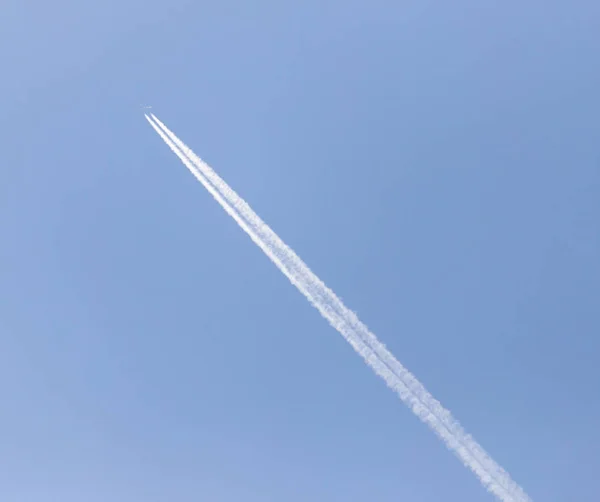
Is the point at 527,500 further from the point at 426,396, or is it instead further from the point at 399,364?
the point at 399,364

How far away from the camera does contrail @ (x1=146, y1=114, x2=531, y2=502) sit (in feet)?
47.9

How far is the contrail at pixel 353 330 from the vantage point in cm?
1460

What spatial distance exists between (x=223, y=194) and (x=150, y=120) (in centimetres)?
264

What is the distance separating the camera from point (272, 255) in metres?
16.0

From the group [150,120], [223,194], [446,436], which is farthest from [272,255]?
[446,436]

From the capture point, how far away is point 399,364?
1522 cm

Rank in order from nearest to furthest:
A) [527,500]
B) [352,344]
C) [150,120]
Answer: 1. [527,500]
2. [352,344]
3. [150,120]

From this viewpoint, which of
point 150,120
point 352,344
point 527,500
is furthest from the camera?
point 150,120

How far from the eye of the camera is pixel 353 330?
50.6 ft

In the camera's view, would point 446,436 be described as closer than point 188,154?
Yes

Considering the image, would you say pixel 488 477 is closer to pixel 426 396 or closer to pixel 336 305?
pixel 426 396

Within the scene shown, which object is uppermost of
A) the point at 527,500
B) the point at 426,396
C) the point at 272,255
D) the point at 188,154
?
the point at 188,154

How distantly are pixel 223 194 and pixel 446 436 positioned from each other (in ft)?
25.1

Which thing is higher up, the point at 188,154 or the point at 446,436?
the point at 188,154
